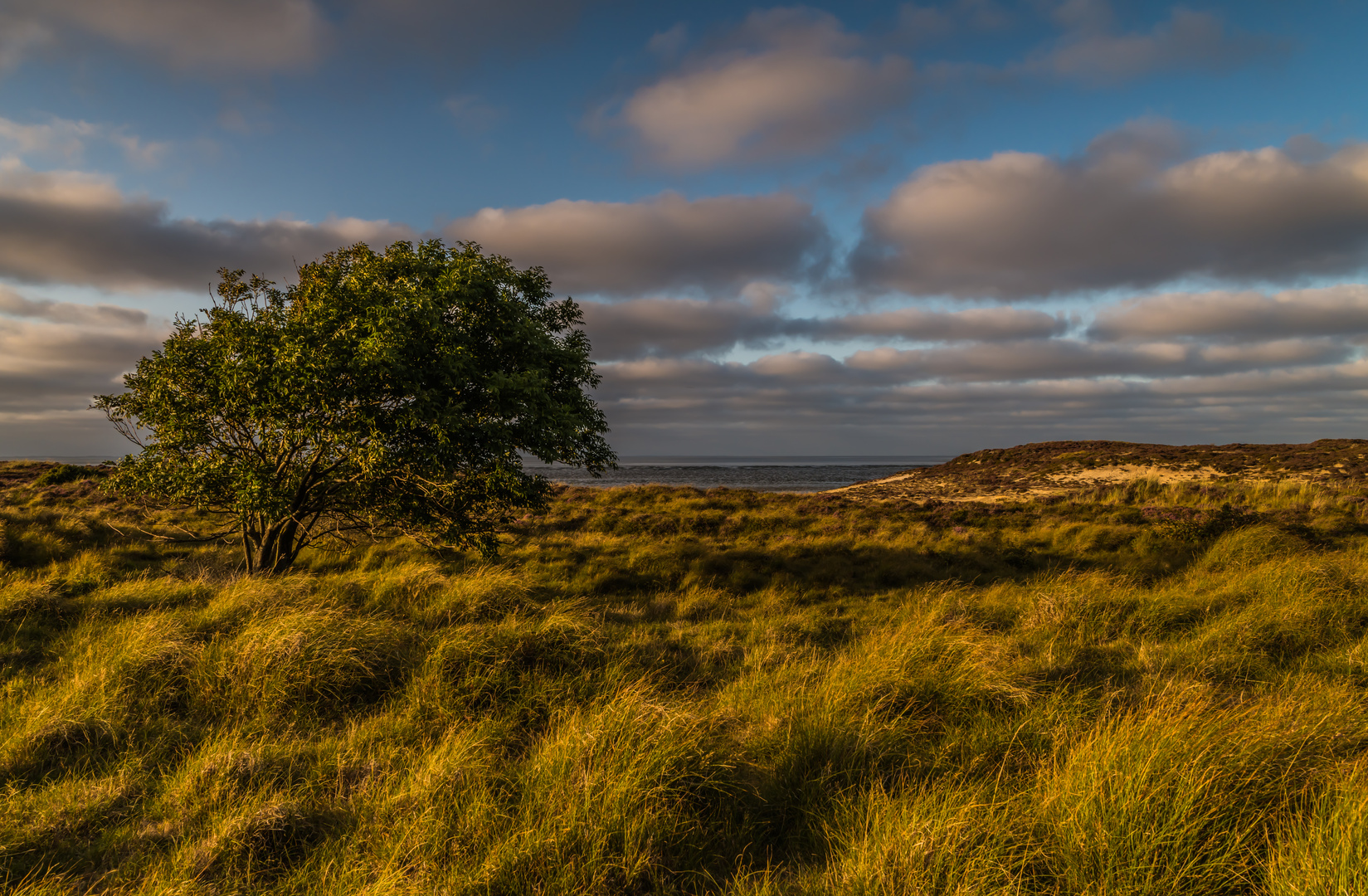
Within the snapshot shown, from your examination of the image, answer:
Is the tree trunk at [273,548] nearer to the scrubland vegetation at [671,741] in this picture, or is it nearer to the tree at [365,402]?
the tree at [365,402]

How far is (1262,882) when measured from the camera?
10.4 ft

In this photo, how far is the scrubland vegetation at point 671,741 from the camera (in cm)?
352

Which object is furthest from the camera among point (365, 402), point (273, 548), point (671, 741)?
point (273, 548)

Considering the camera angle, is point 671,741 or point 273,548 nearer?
point 671,741

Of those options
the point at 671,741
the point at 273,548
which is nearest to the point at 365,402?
the point at 273,548

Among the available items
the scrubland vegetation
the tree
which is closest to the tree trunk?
the tree

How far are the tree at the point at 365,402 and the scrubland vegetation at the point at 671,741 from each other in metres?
2.24

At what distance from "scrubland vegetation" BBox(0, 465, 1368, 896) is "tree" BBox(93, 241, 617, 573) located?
2.24m

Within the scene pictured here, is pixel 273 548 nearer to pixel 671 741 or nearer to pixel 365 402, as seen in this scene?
pixel 365 402

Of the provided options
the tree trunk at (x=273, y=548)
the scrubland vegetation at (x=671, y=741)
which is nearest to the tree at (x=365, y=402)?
the tree trunk at (x=273, y=548)

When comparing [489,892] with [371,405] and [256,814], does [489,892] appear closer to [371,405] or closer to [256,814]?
[256,814]

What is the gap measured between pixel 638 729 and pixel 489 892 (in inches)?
58.4

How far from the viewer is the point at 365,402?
11.6 metres

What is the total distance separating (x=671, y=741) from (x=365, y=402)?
32.2 feet
